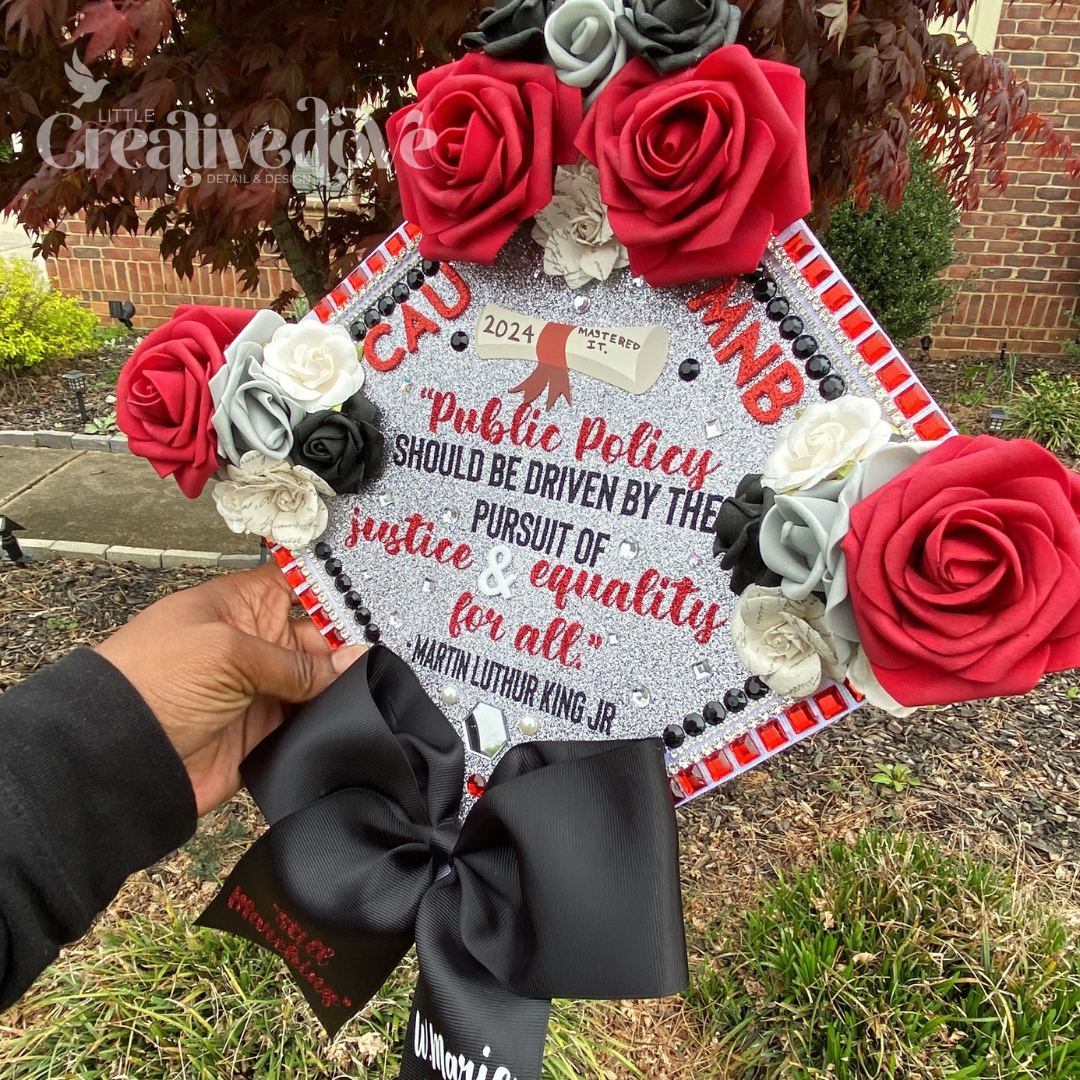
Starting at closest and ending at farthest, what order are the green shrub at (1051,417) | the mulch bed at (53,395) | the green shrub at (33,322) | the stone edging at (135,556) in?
the stone edging at (135,556) < the green shrub at (1051,417) < the mulch bed at (53,395) < the green shrub at (33,322)

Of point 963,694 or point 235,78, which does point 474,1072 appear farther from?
point 235,78

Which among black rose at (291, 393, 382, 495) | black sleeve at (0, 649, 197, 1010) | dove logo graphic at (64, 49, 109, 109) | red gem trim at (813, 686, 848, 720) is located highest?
dove logo graphic at (64, 49, 109, 109)

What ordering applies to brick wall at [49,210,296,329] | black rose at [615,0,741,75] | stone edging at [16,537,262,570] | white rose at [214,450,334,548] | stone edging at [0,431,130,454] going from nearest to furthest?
black rose at [615,0,741,75]
white rose at [214,450,334,548]
stone edging at [16,537,262,570]
stone edging at [0,431,130,454]
brick wall at [49,210,296,329]

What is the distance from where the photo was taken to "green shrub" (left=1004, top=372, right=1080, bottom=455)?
5.01 meters

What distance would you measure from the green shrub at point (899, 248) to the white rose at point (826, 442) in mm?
4959

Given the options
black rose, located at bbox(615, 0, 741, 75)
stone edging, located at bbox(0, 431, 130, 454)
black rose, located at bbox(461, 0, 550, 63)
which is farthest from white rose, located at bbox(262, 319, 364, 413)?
stone edging, located at bbox(0, 431, 130, 454)

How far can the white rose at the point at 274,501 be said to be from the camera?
4.19 ft

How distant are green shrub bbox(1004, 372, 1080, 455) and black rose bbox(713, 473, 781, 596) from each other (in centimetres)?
477

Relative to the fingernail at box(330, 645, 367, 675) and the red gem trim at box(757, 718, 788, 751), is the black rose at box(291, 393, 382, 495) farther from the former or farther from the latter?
the red gem trim at box(757, 718, 788, 751)

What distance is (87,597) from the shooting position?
3689mm

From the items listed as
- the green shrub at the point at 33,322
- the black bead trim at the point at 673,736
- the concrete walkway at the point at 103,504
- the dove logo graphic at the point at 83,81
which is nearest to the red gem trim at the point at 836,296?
the black bead trim at the point at 673,736

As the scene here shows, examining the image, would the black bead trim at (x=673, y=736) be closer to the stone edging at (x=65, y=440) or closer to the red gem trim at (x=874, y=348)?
the red gem trim at (x=874, y=348)

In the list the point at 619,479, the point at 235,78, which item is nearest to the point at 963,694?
the point at 619,479

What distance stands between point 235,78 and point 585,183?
54.6 inches
